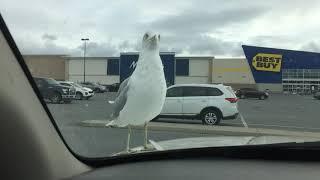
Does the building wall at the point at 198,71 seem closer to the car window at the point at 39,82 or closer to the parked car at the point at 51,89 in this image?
the parked car at the point at 51,89

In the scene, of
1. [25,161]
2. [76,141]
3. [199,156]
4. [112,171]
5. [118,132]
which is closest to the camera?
[25,161]

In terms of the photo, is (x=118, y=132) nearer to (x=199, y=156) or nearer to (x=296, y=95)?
(x=199, y=156)

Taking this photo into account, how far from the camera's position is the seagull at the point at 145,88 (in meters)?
3.61

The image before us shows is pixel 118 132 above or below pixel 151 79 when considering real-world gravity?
below

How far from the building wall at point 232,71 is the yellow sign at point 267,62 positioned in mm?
93

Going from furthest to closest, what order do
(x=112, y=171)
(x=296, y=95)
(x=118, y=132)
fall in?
(x=296, y=95), (x=118, y=132), (x=112, y=171)

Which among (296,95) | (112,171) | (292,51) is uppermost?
(292,51)

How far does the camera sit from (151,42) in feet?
11.9

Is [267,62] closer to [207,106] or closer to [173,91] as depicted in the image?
[173,91]

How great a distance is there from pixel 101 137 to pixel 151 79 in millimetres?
845

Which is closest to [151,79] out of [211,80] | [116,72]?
[116,72]

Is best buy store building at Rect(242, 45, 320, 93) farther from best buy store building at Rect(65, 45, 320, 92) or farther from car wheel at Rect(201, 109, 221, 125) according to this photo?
car wheel at Rect(201, 109, 221, 125)

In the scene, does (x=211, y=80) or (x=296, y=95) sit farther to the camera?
(x=296, y=95)

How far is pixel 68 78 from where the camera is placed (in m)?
4.14
